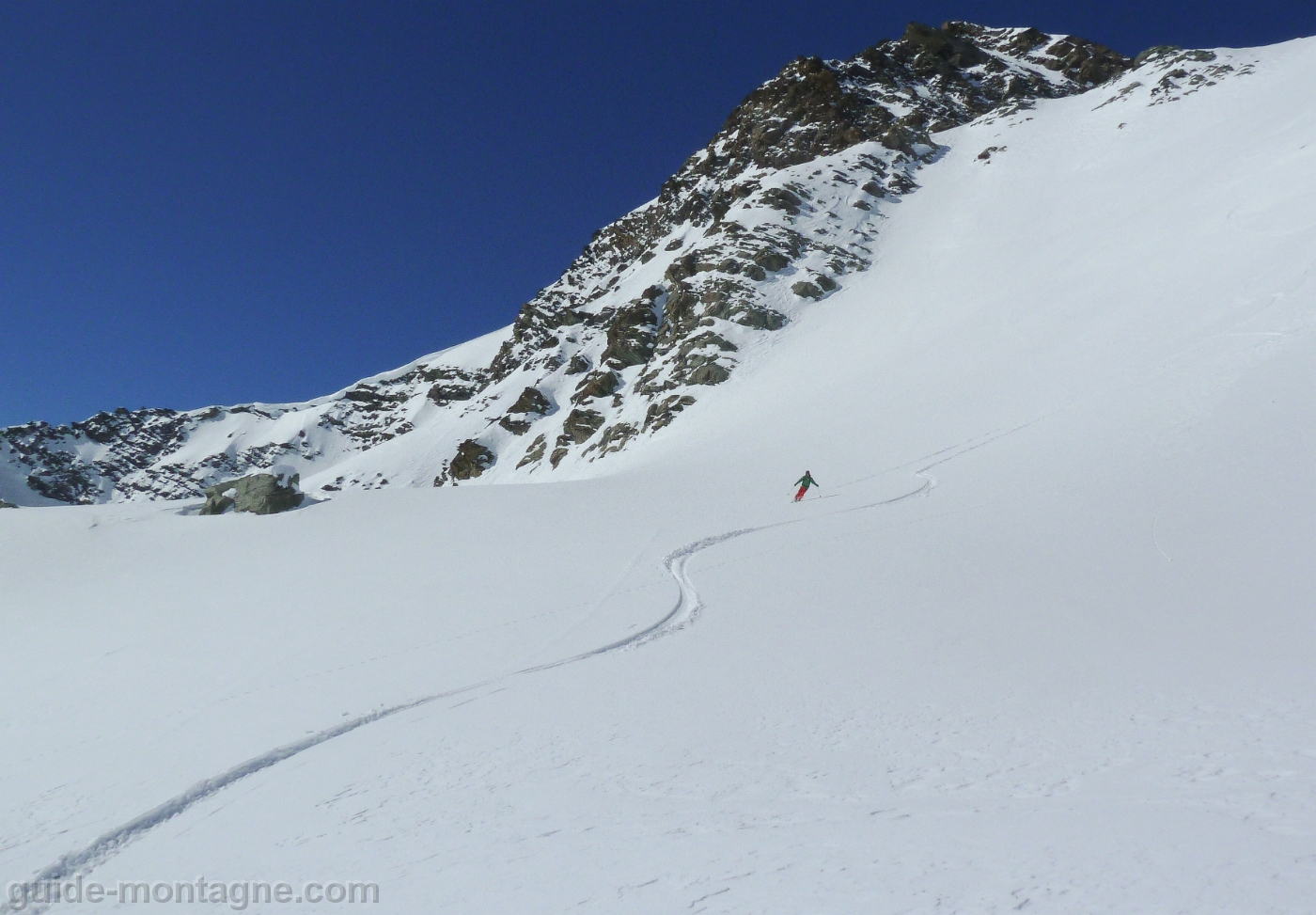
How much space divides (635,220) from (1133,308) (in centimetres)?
8206

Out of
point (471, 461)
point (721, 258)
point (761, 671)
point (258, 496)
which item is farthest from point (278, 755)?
point (471, 461)

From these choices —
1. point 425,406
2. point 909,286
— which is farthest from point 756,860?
point 425,406

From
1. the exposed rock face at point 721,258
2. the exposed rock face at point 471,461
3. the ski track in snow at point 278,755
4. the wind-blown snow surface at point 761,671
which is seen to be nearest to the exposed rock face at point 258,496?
the wind-blown snow surface at point 761,671

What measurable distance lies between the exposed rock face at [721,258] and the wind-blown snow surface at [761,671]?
2673 centimetres

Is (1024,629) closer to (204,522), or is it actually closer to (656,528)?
(656,528)

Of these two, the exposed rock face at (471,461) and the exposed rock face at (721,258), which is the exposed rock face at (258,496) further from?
the exposed rock face at (471,461)

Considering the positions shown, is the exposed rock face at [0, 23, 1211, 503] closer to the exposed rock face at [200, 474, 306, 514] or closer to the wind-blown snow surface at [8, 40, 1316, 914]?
the exposed rock face at [200, 474, 306, 514]

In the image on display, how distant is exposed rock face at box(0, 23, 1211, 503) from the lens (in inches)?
2080

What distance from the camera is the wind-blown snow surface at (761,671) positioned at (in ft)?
13.6

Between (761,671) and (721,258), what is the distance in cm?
5520

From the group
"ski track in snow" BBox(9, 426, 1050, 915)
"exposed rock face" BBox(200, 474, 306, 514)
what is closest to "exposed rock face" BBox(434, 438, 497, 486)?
"exposed rock face" BBox(200, 474, 306, 514)

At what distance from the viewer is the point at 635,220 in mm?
99875

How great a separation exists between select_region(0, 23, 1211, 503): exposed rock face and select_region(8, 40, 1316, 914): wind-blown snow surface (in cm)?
2673

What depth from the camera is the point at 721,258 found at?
193 feet
